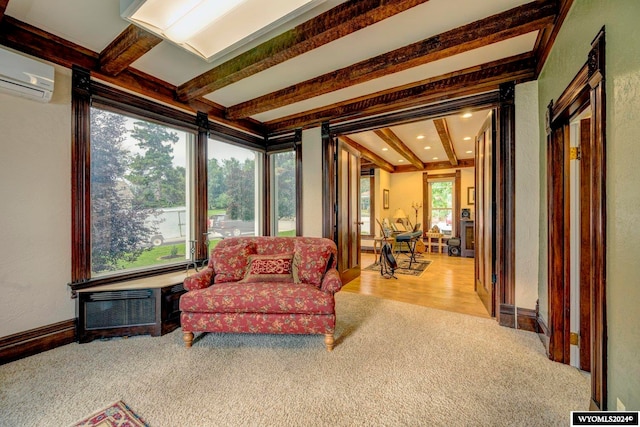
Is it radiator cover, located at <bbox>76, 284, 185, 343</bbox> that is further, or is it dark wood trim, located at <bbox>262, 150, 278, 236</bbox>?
dark wood trim, located at <bbox>262, 150, 278, 236</bbox>

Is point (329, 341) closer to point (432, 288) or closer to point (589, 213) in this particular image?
point (589, 213)

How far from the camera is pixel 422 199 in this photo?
26.9 ft

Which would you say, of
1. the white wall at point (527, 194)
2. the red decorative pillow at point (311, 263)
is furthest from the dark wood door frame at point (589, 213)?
the red decorative pillow at point (311, 263)

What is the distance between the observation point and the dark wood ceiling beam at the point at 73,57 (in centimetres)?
215

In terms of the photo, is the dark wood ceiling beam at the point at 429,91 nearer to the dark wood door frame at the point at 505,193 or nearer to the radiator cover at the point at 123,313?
the dark wood door frame at the point at 505,193

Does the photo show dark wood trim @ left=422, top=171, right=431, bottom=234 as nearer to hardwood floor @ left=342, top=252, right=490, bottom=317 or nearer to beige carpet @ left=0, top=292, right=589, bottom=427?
hardwood floor @ left=342, top=252, right=490, bottom=317

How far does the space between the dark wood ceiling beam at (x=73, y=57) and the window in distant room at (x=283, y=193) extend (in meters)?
1.57

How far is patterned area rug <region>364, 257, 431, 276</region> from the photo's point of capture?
17.2 ft

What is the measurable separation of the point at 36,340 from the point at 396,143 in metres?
5.75

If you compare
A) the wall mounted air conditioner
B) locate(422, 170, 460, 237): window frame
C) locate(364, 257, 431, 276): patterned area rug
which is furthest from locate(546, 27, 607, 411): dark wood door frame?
locate(422, 170, 460, 237): window frame

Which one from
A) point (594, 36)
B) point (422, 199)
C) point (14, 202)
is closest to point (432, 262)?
point (422, 199)

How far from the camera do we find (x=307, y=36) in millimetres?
2100

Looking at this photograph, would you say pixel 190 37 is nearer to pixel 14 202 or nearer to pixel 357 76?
pixel 357 76

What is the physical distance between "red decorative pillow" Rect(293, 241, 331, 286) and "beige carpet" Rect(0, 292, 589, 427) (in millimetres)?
571
